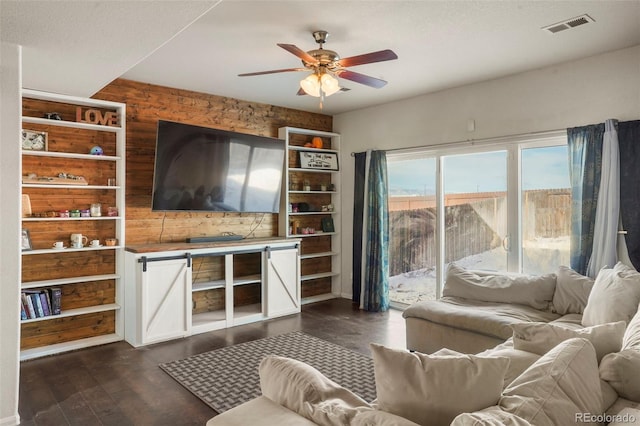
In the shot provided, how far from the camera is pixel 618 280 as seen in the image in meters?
3.14

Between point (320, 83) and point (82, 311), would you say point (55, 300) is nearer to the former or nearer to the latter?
point (82, 311)

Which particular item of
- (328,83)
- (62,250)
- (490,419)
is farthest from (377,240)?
(490,419)

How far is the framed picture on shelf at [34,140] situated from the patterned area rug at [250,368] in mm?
2415

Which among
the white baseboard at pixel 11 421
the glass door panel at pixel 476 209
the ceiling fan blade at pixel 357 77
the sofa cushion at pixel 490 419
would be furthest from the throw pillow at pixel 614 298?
the white baseboard at pixel 11 421

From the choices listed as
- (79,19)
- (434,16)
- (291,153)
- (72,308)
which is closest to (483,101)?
(434,16)

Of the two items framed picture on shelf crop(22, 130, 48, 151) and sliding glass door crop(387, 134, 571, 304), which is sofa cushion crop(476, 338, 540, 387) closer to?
sliding glass door crop(387, 134, 571, 304)

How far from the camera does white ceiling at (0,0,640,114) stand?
2.54 metres

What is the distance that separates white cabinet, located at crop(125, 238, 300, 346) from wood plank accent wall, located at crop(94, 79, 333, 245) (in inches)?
14.3

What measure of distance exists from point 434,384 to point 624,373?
1032mm

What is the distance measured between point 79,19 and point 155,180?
2.17 meters

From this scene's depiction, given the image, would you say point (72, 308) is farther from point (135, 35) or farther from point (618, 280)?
point (618, 280)

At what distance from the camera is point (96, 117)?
4395mm

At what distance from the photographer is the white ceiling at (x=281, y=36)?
2535mm

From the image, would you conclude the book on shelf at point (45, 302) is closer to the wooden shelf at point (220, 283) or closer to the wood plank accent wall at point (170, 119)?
the wood plank accent wall at point (170, 119)
